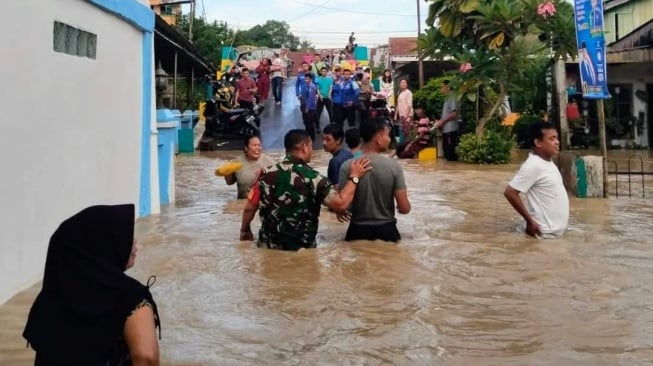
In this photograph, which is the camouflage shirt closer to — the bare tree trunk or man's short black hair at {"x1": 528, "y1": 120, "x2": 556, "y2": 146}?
man's short black hair at {"x1": 528, "y1": 120, "x2": 556, "y2": 146}

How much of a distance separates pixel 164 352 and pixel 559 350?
2195mm

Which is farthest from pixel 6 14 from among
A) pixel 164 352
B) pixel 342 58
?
pixel 342 58

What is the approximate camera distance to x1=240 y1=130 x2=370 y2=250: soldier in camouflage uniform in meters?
6.48

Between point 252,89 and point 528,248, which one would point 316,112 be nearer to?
point 252,89

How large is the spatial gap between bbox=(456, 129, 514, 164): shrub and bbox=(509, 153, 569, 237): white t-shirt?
8732 mm

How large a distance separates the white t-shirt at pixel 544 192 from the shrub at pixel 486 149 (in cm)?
873

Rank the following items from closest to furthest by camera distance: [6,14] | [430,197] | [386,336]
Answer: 1. [386,336]
2. [6,14]
3. [430,197]

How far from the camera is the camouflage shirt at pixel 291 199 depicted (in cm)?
648

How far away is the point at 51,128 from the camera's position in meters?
6.30

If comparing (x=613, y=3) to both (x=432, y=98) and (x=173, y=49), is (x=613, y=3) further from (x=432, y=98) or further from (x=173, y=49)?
(x=173, y=49)

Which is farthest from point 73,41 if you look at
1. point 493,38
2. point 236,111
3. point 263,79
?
point 263,79

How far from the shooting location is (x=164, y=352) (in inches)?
174

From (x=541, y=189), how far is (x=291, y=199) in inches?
94.8

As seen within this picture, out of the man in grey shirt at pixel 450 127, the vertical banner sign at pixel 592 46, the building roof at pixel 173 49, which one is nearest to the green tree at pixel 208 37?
the building roof at pixel 173 49
